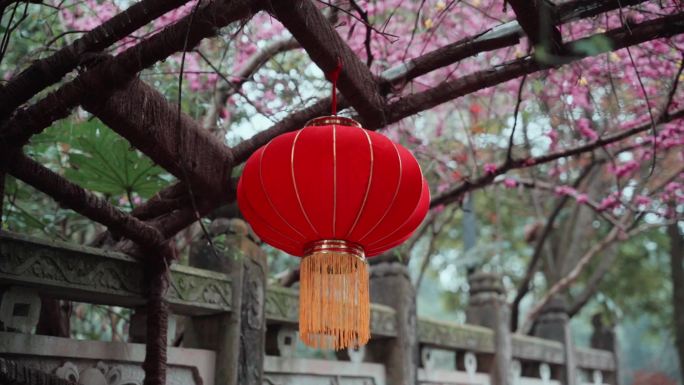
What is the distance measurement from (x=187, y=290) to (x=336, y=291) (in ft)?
4.70

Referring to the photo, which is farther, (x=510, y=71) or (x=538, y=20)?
(x=510, y=71)

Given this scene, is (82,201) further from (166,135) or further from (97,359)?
(97,359)

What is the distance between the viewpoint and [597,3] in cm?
282

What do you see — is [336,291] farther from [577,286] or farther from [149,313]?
[577,286]

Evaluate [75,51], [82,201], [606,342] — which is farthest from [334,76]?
[606,342]

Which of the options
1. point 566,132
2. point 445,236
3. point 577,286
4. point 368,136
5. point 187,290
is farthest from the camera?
point 577,286

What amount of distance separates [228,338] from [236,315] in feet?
0.43

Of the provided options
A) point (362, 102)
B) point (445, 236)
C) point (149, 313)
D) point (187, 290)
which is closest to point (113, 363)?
point (149, 313)

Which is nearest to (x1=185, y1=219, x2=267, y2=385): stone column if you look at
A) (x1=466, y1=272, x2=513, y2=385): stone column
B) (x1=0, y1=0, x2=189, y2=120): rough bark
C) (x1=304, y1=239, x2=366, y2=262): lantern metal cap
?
(x1=304, y1=239, x2=366, y2=262): lantern metal cap

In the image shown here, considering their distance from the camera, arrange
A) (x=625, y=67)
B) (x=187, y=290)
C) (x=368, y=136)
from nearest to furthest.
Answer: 1. (x=368, y=136)
2. (x=187, y=290)
3. (x=625, y=67)

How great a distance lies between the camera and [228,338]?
12.7 feet

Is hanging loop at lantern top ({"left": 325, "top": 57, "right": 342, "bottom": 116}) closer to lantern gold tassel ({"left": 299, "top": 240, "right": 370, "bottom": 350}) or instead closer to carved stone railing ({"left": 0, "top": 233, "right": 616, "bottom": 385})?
lantern gold tassel ({"left": 299, "top": 240, "right": 370, "bottom": 350})

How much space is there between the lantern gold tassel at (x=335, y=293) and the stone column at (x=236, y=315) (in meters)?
Answer: 1.34

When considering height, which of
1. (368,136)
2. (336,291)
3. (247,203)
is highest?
(368,136)
